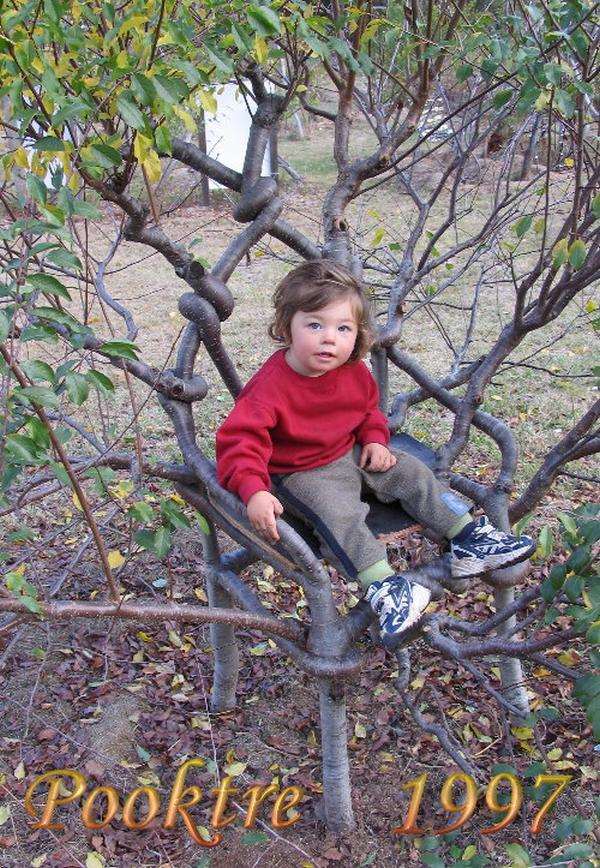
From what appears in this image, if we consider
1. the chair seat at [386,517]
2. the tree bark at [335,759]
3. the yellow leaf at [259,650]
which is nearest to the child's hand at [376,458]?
the chair seat at [386,517]

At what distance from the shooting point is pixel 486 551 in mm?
2146

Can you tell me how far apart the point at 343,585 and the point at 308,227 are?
622 centimetres

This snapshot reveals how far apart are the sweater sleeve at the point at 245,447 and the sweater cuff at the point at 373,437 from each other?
309 mm

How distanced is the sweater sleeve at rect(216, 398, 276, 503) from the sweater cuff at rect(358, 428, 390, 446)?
1.02 ft

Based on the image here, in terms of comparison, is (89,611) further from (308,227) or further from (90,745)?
(308,227)

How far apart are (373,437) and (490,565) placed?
498 mm

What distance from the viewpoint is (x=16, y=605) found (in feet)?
5.78

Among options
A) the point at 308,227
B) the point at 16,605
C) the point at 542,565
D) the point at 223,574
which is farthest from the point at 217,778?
the point at 308,227

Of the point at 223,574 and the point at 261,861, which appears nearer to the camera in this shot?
the point at 261,861

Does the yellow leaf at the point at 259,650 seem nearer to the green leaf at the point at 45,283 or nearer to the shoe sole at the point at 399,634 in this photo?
the shoe sole at the point at 399,634

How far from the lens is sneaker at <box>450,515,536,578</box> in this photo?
212 cm

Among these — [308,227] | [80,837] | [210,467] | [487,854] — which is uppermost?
[308,227]

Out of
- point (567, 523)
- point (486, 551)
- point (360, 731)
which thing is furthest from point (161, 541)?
point (360, 731)

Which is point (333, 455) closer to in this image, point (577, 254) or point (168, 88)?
point (577, 254)
